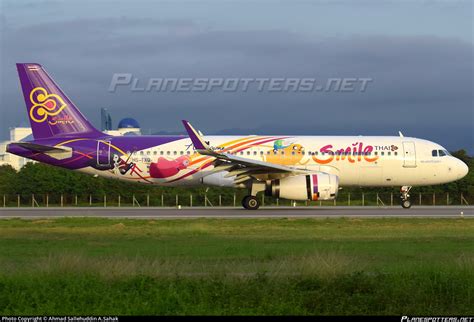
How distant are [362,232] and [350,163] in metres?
12.9

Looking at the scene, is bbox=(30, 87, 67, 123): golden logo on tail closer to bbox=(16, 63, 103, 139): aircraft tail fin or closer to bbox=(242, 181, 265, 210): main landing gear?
bbox=(16, 63, 103, 139): aircraft tail fin

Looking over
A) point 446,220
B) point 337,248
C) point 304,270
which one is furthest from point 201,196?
point 304,270

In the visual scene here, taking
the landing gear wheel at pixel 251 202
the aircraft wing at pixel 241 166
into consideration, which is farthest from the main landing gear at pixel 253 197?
the aircraft wing at pixel 241 166

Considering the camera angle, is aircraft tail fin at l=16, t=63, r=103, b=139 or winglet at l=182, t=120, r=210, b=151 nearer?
winglet at l=182, t=120, r=210, b=151

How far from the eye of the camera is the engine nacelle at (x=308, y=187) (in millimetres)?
35719

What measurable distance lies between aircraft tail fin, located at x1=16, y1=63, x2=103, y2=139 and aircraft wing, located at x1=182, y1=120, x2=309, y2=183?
602 cm

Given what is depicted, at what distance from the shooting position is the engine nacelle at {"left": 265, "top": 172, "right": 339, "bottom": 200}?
35719mm

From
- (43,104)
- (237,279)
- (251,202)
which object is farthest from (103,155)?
(237,279)

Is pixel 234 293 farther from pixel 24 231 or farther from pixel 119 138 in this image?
pixel 119 138

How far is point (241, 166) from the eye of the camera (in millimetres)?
36844

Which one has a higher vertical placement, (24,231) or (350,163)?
(350,163)

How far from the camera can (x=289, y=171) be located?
36469 millimetres

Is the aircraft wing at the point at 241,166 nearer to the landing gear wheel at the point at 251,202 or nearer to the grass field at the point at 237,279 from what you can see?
the landing gear wheel at the point at 251,202

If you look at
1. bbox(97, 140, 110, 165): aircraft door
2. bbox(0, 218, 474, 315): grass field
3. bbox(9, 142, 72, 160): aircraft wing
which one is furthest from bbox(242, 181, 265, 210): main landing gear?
bbox(0, 218, 474, 315): grass field
